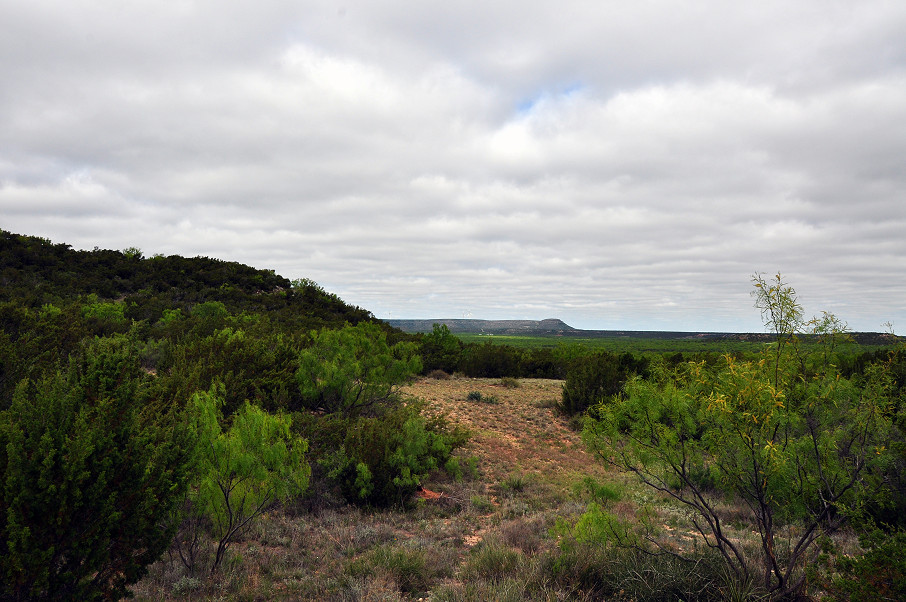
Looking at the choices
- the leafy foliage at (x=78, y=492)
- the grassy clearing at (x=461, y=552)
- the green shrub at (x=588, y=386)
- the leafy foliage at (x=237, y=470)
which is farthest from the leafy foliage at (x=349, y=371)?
the green shrub at (x=588, y=386)

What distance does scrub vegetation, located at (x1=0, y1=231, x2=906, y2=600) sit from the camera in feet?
13.6

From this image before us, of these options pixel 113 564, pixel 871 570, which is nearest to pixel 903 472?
pixel 871 570

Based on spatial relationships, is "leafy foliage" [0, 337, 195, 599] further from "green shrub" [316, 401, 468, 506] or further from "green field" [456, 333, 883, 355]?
"green field" [456, 333, 883, 355]

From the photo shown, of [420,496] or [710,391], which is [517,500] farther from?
[710,391]

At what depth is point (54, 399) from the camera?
436 centimetres

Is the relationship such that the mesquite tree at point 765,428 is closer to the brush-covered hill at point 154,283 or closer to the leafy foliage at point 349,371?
the leafy foliage at point 349,371

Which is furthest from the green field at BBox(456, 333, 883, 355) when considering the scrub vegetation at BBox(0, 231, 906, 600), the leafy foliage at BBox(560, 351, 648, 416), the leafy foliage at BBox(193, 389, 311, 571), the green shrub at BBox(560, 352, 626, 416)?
the leafy foliage at BBox(193, 389, 311, 571)

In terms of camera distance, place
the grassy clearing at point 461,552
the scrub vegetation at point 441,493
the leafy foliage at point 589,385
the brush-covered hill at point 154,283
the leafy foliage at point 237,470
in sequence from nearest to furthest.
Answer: the scrub vegetation at point 441,493, the grassy clearing at point 461,552, the leafy foliage at point 237,470, the leafy foliage at point 589,385, the brush-covered hill at point 154,283

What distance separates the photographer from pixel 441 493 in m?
10.4

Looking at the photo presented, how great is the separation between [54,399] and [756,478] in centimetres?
690

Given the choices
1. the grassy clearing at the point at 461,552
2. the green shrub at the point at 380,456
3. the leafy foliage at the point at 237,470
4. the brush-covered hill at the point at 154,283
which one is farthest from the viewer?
the brush-covered hill at the point at 154,283

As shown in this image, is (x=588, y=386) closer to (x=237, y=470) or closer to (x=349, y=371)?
(x=349, y=371)

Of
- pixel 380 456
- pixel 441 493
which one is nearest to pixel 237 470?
pixel 380 456

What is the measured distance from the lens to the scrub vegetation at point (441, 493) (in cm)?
415
